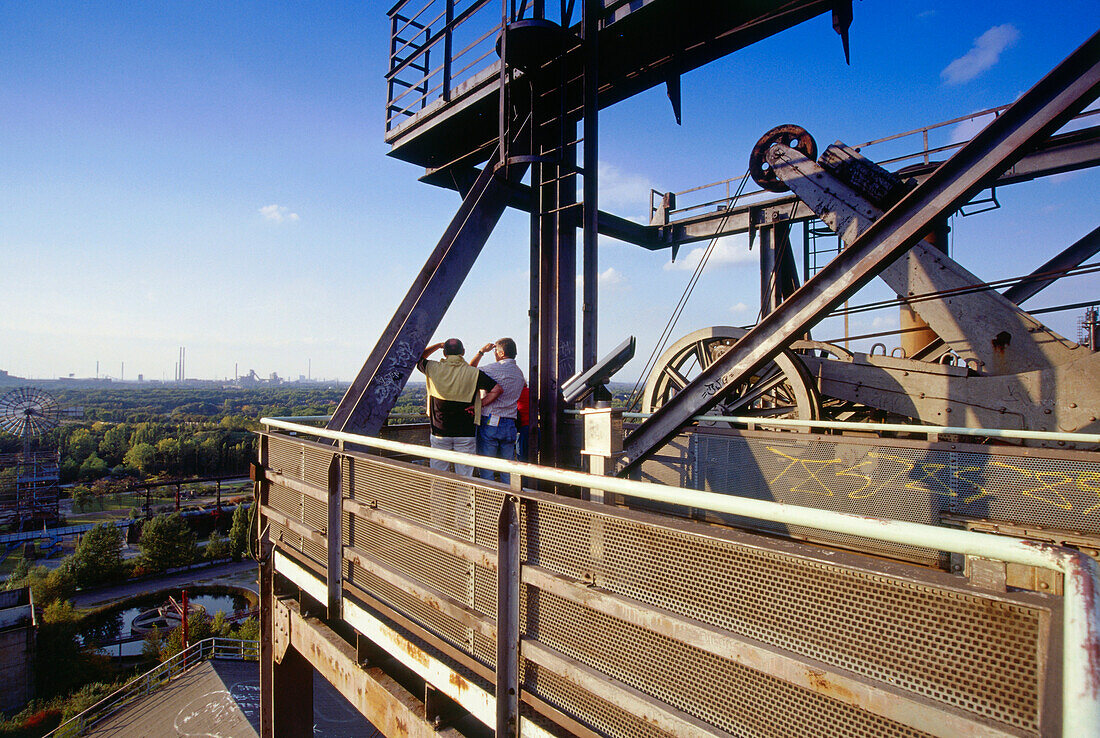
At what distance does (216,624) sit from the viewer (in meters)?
29.8

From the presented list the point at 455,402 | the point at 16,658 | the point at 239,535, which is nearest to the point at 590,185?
the point at 455,402

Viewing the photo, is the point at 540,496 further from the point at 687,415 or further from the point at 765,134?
the point at 765,134

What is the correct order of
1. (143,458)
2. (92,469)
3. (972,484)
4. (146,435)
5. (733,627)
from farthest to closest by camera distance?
(146,435), (143,458), (92,469), (972,484), (733,627)

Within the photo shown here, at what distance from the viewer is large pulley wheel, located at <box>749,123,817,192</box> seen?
9.91 m

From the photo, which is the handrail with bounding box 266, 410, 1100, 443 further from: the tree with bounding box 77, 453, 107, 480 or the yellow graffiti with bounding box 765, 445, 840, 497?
the tree with bounding box 77, 453, 107, 480

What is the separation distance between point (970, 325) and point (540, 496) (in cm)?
738

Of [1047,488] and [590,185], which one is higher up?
[590,185]

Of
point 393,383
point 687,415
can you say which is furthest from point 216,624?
point 687,415

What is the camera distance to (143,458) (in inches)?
3280

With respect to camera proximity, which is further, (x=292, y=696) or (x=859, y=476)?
(x=292, y=696)

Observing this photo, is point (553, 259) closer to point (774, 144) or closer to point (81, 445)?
point (774, 144)

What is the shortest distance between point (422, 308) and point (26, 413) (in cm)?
8420

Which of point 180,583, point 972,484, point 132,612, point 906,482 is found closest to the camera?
point 972,484

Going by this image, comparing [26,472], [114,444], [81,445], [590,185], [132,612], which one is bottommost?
[132,612]
